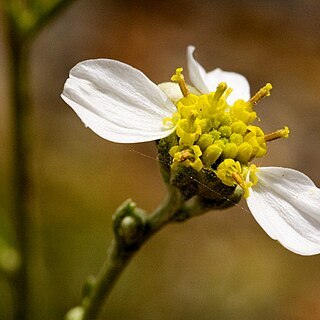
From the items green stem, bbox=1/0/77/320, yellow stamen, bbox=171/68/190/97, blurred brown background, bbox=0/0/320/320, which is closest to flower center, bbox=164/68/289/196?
yellow stamen, bbox=171/68/190/97

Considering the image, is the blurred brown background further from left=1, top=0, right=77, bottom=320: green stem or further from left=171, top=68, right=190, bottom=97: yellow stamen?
left=171, top=68, right=190, bottom=97: yellow stamen

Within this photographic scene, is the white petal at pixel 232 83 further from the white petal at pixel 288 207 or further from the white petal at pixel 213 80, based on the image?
the white petal at pixel 288 207

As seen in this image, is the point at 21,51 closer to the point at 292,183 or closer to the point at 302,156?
the point at 292,183

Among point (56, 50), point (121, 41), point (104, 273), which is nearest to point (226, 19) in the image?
point (121, 41)

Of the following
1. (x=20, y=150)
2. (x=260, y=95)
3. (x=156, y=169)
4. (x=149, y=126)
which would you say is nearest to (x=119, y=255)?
(x=149, y=126)

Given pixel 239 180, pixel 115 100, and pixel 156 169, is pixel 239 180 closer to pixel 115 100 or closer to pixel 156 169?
pixel 115 100

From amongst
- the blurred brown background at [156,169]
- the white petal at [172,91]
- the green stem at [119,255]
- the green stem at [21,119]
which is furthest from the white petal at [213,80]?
the blurred brown background at [156,169]
